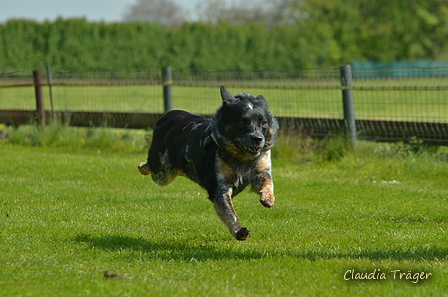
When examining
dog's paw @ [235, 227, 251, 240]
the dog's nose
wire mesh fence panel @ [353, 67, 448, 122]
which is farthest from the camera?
wire mesh fence panel @ [353, 67, 448, 122]

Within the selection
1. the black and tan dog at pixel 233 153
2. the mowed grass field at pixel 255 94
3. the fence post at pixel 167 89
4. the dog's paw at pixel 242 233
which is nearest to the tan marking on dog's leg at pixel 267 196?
the black and tan dog at pixel 233 153

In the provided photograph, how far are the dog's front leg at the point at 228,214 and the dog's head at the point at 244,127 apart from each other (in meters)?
0.39

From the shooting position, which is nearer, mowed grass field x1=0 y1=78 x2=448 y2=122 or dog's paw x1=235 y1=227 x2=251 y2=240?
dog's paw x1=235 y1=227 x2=251 y2=240

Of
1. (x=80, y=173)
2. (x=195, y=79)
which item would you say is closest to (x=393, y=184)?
(x=80, y=173)

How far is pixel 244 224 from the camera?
6891 millimetres

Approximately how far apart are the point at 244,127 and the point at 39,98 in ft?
32.7

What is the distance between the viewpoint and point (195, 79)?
14133mm

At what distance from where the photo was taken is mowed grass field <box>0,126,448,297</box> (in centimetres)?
463

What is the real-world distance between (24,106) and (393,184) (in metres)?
11.4

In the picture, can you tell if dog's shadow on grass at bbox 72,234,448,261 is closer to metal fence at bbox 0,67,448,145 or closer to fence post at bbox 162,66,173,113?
metal fence at bbox 0,67,448,145

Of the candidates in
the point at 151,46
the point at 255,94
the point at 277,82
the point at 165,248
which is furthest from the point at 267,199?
the point at 151,46

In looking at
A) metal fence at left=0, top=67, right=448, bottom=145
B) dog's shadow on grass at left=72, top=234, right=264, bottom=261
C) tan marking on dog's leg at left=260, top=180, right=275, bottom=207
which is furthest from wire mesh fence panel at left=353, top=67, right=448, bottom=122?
dog's shadow on grass at left=72, top=234, right=264, bottom=261

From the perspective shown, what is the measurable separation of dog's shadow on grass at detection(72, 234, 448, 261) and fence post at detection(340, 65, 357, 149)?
556cm

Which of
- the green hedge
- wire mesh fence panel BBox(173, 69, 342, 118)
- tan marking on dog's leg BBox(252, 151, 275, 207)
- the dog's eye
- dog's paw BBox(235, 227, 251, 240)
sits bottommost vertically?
dog's paw BBox(235, 227, 251, 240)
